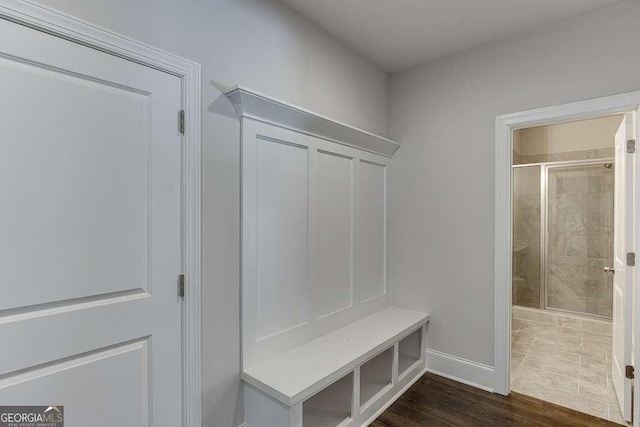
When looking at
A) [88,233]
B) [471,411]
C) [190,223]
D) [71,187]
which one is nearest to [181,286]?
[190,223]

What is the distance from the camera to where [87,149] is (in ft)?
4.14

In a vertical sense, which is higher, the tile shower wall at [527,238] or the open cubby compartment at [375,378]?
the tile shower wall at [527,238]

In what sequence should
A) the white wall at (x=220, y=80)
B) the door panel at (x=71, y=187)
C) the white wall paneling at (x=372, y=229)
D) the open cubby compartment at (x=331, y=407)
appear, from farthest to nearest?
1. the white wall paneling at (x=372, y=229)
2. the open cubby compartment at (x=331, y=407)
3. the white wall at (x=220, y=80)
4. the door panel at (x=71, y=187)

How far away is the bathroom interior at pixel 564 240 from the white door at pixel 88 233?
327 centimetres

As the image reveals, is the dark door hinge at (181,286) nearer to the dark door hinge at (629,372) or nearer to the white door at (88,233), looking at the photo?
the white door at (88,233)

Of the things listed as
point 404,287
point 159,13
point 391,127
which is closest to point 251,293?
point 159,13

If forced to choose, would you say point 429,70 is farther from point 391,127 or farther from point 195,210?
point 195,210

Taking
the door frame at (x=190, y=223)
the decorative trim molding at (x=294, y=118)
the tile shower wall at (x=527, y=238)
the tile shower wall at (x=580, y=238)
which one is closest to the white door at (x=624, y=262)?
the decorative trim molding at (x=294, y=118)

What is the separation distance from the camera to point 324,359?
75.7 inches

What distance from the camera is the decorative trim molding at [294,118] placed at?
1.73m

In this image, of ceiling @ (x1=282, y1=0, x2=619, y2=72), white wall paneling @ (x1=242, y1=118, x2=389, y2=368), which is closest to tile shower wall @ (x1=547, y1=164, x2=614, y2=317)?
ceiling @ (x1=282, y1=0, x2=619, y2=72)

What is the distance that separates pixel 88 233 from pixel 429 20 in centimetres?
239

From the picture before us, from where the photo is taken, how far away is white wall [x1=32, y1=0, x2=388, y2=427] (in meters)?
1.48

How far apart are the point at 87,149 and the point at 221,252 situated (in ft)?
2.46
